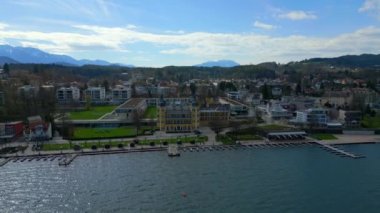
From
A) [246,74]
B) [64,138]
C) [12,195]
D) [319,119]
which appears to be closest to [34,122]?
[64,138]

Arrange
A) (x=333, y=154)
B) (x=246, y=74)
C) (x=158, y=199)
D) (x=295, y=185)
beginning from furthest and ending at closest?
(x=246, y=74)
(x=333, y=154)
(x=295, y=185)
(x=158, y=199)

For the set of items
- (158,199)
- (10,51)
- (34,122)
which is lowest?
(158,199)

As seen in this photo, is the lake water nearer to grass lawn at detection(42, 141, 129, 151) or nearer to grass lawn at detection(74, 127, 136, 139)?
grass lawn at detection(42, 141, 129, 151)

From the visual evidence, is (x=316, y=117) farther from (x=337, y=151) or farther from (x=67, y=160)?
(x=67, y=160)

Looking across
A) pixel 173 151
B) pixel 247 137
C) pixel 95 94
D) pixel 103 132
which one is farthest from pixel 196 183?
pixel 95 94

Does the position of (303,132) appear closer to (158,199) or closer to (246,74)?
(158,199)

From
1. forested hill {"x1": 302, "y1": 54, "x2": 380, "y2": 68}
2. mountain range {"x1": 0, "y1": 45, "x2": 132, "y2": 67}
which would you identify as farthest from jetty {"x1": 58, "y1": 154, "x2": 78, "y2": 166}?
mountain range {"x1": 0, "y1": 45, "x2": 132, "y2": 67}

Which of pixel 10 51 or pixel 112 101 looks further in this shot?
pixel 10 51
